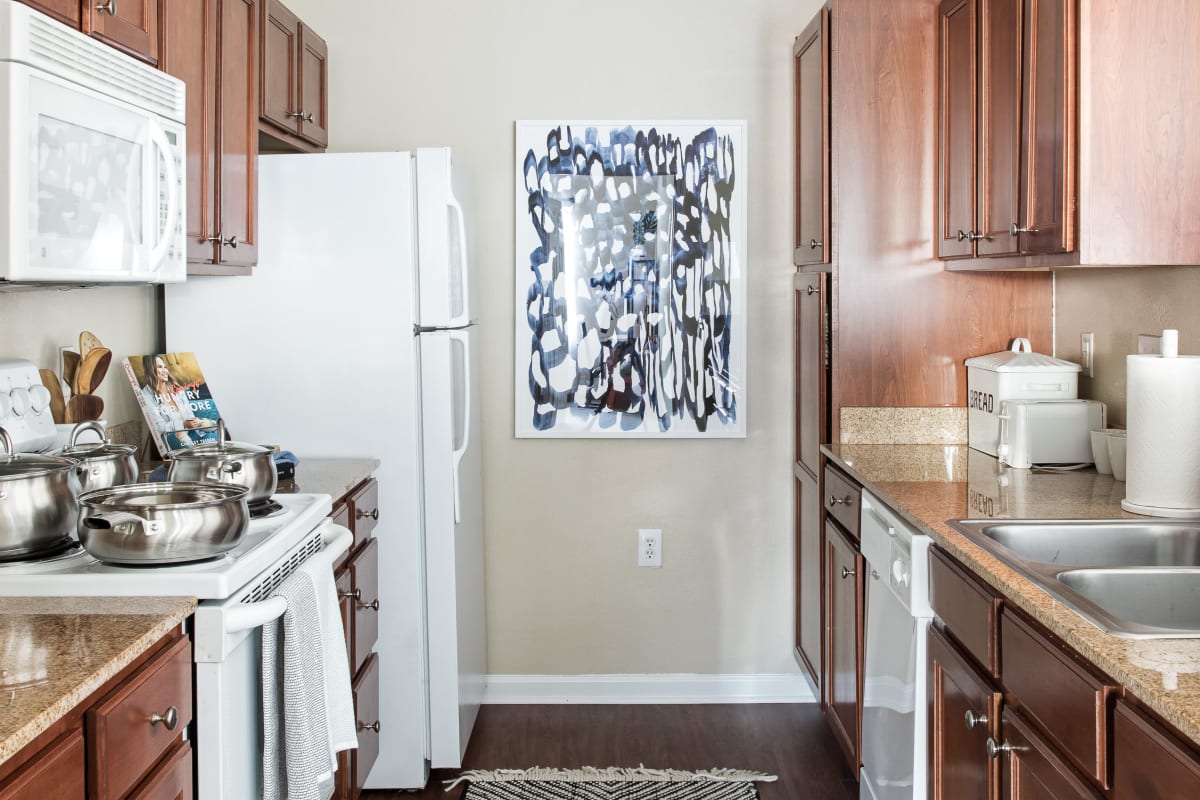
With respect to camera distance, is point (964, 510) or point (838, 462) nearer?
point (964, 510)

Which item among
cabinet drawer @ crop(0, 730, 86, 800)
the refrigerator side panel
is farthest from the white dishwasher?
cabinet drawer @ crop(0, 730, 86, 800)

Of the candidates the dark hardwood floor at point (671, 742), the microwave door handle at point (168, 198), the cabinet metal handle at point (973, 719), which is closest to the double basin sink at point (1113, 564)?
the cabinet metal handle at point (973, 719)

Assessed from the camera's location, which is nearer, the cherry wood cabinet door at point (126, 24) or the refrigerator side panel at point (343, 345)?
the cherry wood cabinet door at point (126, 24)

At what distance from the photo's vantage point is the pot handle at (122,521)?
167 cm

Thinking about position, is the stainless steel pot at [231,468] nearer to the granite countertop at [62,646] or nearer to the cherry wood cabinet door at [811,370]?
the granite countertop at [62,646]

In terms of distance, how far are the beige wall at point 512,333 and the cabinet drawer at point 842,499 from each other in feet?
1.92

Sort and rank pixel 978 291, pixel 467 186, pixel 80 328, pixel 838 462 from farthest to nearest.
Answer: pixel 467 186 < pixel 978 291 < pixel 838 462 < pixel 80 328

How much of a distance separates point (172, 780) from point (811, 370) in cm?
227

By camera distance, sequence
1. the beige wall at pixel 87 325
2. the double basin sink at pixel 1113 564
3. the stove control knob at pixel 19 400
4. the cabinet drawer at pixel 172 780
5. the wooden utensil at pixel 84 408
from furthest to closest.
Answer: the wooden utensil at pixel 84 408, the beige wall at pixel 87 325, the stove control knob at pixel 19 400, the double basin sink at pixel 1113 564, the cabinet drawer at pixel 172 780

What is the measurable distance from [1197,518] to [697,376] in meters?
1.82

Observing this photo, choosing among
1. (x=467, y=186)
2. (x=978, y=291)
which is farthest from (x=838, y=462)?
(x=467, y=186)

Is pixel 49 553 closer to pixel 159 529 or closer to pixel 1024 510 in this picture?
pixel 159 529

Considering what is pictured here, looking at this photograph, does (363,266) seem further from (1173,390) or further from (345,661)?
(1173,390)

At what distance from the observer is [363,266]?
303 centimetres
